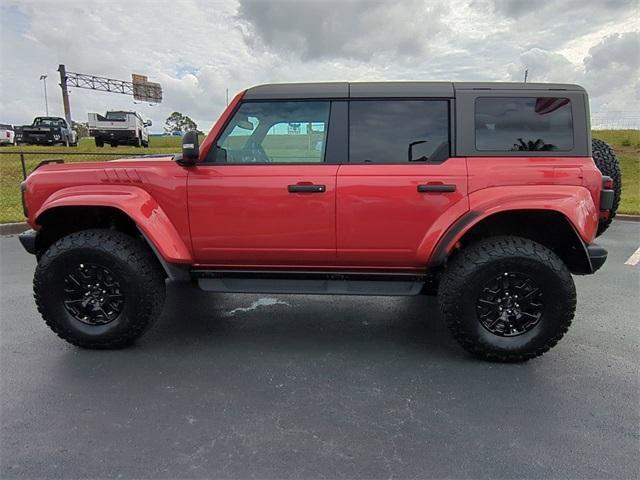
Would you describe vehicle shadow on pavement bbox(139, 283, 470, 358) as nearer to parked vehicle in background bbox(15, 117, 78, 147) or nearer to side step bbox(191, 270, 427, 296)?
side step bbox(191, 270, 427, 296)

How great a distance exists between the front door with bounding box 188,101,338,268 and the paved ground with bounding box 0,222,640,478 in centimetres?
76

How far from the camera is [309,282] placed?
3148mm

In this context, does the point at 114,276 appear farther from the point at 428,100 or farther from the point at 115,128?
the point at 115,128

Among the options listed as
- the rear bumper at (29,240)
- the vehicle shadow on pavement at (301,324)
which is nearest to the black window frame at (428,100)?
the vehicle shadow on pavement at (301,324)

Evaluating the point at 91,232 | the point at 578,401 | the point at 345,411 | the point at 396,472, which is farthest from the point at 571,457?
the point at 91,232

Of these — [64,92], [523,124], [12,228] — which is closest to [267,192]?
[523,124]

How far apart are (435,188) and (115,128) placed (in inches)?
902

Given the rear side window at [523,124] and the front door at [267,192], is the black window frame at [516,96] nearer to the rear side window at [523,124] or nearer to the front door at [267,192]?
the rear side window at [523,124]

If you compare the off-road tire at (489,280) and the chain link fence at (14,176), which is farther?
the chain link fence at (14,176)

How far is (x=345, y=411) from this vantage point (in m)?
2.40

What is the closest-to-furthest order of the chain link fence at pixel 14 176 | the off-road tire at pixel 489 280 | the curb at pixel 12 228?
the off-road tire at pixel 489 280, the curb at pixel 12 228, the chain link fence at pixel 14 176

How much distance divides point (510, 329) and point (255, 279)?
1.87 metres

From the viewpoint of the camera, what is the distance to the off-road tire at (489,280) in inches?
110

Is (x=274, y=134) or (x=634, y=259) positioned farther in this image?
(x=634, y=259)
